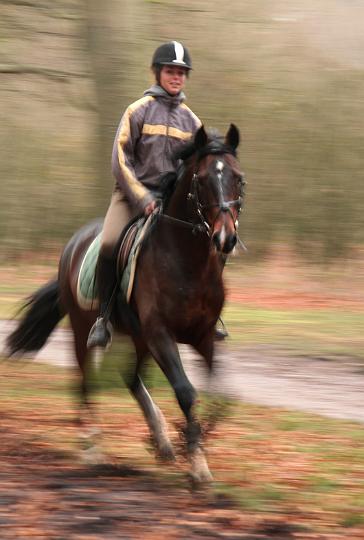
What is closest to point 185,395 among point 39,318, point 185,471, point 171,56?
point 185,471

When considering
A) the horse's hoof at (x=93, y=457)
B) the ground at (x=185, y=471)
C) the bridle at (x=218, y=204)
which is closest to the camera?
the ground at (x=185, y=471)

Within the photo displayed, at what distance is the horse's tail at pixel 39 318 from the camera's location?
9680mm

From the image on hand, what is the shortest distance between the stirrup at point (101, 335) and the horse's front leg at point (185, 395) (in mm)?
690

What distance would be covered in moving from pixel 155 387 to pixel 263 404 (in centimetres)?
139

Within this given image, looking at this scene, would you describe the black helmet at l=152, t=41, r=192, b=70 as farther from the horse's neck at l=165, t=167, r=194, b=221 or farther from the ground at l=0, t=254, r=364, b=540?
the ground at l=0, t=254, r=364, b=540

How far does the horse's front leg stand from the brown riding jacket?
1050mm

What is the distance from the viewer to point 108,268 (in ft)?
26.8

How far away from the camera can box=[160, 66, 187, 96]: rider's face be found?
790cm

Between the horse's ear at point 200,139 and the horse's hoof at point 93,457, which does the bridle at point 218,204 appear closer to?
the horse's ear at point 200,139

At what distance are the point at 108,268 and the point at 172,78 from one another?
145 centimetres

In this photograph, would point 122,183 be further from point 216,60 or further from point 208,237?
point 216,60

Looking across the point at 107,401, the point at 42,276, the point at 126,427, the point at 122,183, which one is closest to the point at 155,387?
the point at 107,401

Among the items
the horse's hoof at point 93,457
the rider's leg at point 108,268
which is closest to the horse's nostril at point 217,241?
the rider's leg at point 108,268

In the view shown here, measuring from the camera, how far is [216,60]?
15203 millimetres
